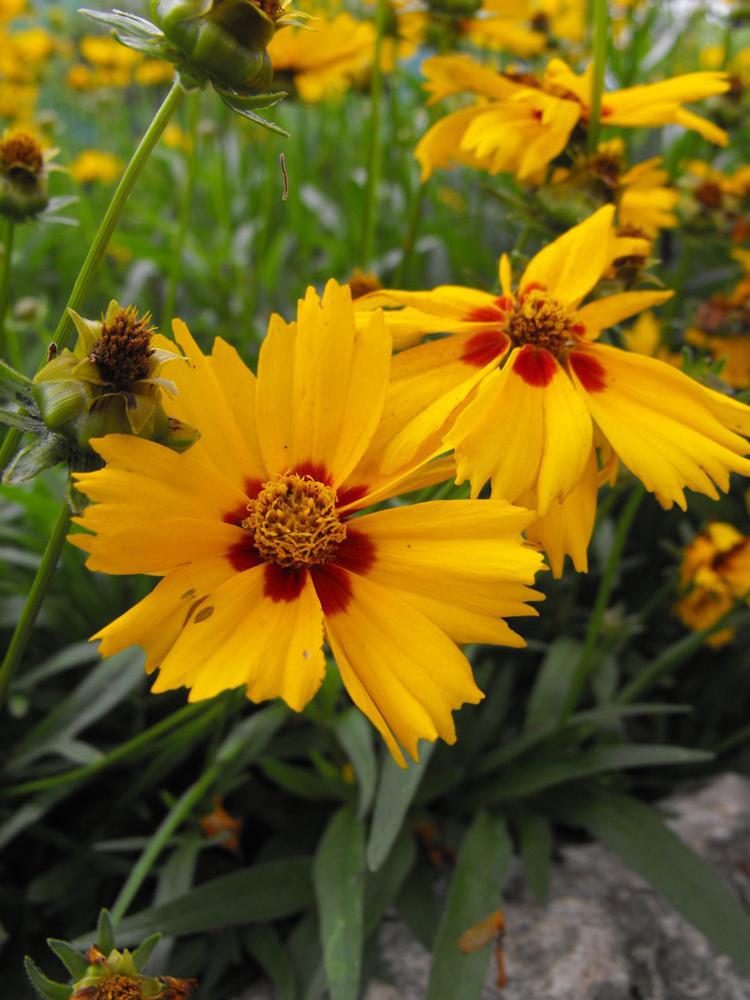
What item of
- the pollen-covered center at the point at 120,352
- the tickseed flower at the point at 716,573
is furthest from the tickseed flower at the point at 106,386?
the tickseed flower at the point at 716,573

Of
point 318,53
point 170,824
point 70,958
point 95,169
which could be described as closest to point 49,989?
point 70,958

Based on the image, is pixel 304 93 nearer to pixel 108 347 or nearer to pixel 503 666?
pixel 503 666

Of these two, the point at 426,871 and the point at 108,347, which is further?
the point at 426,871

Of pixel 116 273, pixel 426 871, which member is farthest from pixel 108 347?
pixel 116 273

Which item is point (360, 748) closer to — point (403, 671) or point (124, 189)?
point (403, 671)

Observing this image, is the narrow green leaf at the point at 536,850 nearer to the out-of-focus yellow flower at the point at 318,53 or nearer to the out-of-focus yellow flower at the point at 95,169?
the out-of-focus yellow flower at the point at 318,53

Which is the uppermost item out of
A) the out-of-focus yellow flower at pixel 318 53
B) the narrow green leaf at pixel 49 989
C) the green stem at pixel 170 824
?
the out-of-focus yellow flower at pixel 318 53
